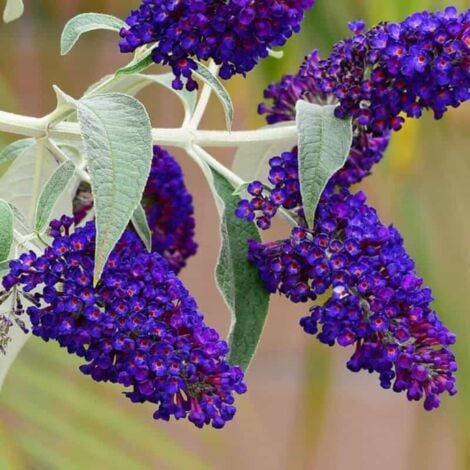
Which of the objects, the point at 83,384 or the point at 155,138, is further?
the point at 83,384

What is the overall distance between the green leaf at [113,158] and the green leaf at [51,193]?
0.04 meters

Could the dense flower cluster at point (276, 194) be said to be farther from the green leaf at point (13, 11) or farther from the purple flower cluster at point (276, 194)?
the green leaf at point (13, 11)

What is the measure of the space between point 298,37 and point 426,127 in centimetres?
18

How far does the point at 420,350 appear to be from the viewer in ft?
1.55

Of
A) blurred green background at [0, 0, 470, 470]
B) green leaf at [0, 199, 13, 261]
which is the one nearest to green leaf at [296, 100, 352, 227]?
green leaf at [0, 199, 13, 261]

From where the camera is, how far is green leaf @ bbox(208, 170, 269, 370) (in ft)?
1.69

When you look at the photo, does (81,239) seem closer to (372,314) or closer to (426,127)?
(372,314)

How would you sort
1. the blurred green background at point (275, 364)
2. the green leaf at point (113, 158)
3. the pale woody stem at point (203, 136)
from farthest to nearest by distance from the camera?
the blurred green background at point (275, 364) < the pale woody stem at point (203, 136) < the green leaf at point (113, 158)

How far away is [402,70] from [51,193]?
0.53 feet

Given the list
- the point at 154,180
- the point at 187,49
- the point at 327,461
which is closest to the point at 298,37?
the point at 154,180

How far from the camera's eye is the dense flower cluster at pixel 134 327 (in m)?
0.43

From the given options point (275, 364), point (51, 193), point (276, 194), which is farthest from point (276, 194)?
point (275, 364)

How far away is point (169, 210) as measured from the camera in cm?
58

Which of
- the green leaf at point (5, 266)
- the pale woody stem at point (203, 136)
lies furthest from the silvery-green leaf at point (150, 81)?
the green leaf at point (5, 266)
